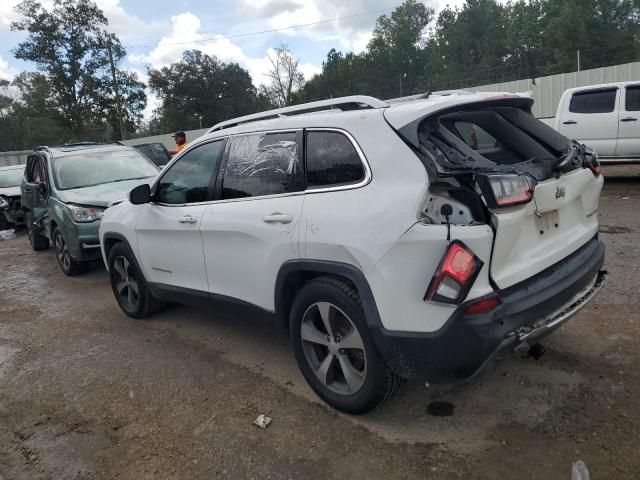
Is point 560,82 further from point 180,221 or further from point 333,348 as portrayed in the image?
point 333,348

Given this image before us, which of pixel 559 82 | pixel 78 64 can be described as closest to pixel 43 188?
pixel 559 82

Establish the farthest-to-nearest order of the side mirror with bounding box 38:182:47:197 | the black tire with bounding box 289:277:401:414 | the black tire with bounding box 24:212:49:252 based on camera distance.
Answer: the black tire with bounding box 24:212:49:252
the side mirror with bounding box 38:182:47:197
the black tire with bounding box 289:277:401:414

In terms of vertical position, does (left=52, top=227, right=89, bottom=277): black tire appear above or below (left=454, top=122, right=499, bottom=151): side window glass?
below

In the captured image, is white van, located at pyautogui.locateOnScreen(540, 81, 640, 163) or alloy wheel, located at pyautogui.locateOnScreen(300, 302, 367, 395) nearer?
alloy wheel, located at pyautogui.locateOnScreen(300, 302, 367, 395)

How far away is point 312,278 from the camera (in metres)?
3.11

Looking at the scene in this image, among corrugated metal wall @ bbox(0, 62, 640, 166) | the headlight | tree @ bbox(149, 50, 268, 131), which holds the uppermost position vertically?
tree @ bbox(149, 50, 268, 131)

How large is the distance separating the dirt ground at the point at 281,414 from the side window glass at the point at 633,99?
6.30 meters

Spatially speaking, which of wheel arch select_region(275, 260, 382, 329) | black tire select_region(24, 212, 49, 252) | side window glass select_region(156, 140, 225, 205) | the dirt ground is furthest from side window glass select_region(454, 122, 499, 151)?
black tire select_region(24, 212, 49, 252)

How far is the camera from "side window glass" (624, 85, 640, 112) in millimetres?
9461

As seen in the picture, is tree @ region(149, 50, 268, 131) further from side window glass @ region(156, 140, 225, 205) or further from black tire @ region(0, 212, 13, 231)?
side window glass @ region(156, 140, 225, 205)

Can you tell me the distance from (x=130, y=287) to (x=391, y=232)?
3524mm

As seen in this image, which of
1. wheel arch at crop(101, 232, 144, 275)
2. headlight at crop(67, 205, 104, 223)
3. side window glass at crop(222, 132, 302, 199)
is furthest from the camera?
headlight at crop(67, 205, 104, 223)

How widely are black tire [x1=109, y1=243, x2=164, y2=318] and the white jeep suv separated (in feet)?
4.14

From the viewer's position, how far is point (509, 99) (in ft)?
10.2
